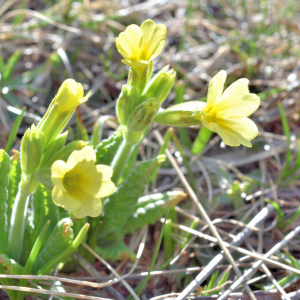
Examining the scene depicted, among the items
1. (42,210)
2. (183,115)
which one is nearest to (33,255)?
(42,210)

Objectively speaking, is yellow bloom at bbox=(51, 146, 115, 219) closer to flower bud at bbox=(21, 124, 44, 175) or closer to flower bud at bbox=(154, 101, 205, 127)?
flower bud at bbox=(21, 124, 44, 175)

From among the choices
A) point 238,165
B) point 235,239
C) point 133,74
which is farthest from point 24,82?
point 235,239

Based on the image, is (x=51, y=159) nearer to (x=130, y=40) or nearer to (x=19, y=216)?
(x=19, y=216)

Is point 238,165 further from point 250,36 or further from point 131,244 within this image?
point 250,36

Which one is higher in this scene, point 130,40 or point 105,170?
point 130,40

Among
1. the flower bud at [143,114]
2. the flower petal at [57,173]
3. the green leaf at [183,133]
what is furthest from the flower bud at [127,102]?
the green leaf at [183,133]

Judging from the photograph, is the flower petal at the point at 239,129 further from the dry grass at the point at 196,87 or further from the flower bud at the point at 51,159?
the dry grass at the point at 196,87
